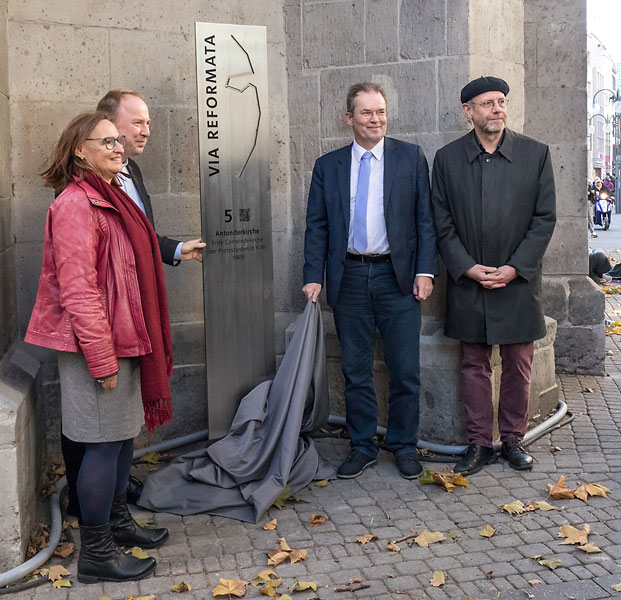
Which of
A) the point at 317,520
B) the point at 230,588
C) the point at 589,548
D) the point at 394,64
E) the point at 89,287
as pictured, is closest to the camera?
the point at 89,287

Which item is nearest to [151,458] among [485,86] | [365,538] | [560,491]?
[365,538]

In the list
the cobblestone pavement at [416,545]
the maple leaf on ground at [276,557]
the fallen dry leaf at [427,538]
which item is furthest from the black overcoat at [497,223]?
the maple leaf on ground at [276,557]

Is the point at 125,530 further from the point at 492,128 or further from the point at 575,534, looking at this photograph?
the point at 492,128

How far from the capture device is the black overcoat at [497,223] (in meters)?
5.01

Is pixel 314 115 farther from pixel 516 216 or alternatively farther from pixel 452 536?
pixel 452 536

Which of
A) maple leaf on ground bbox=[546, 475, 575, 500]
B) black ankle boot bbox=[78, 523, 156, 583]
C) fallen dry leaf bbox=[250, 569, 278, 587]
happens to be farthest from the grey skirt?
maple leaf on ground bbox=[546, 475, 575, 500]

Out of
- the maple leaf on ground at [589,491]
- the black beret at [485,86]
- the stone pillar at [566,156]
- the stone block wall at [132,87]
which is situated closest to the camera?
the maple leaf on ground at [589,491]

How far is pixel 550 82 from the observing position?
7.56 m

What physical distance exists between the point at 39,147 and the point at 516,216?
275 centimetres

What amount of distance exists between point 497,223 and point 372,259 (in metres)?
0.72

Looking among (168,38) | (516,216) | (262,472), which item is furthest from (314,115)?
(262,472)

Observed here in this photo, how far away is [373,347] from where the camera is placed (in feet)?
17.3

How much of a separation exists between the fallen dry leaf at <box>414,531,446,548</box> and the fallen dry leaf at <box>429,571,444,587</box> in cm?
32

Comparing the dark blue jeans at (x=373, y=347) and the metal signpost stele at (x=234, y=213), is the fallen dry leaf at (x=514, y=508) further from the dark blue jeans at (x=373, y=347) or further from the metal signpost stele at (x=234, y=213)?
the metal signpost stele at (x=234, y=213)
